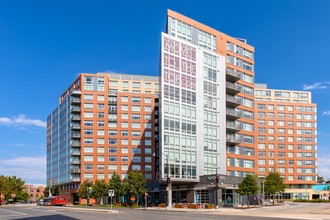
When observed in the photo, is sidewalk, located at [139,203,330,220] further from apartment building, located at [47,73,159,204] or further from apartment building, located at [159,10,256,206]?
apartment building, located at [47,73,159,204]

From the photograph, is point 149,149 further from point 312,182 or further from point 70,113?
point 312,182

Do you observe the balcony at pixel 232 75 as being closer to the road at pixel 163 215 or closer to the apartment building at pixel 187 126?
the apartment building at pixel 187 126

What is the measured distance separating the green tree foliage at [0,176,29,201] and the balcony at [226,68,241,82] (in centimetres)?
8105

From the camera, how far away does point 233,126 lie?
94.8m

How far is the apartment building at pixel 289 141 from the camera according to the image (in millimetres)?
154375

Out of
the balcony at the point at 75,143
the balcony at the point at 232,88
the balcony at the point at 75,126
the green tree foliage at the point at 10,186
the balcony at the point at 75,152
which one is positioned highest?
the balcony at the point at 232,88

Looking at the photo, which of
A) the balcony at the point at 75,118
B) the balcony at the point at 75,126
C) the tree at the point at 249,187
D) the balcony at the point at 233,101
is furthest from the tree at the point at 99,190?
the balcony at the point at 75,118

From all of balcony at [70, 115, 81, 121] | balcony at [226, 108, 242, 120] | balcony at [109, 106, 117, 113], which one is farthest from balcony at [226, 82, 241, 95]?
balcony at [70, 115, 81, 121]

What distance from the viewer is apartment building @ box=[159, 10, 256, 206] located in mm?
82250

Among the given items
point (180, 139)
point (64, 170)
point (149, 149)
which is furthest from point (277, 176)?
point (64, 170)

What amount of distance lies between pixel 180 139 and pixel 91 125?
191ft

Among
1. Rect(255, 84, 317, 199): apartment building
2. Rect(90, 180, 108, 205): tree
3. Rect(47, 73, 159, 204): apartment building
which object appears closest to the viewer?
Rect(90, 180, 108, 205): tree

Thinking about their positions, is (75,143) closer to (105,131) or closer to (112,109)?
(105,131)

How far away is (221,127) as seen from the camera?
90.8m
